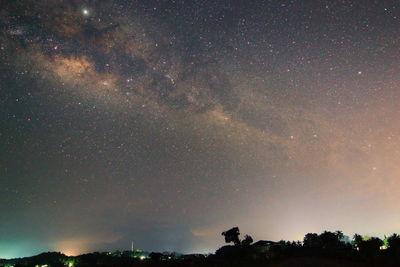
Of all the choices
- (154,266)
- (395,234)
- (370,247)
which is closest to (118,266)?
(154,266)

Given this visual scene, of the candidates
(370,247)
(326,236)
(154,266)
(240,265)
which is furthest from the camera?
(326,236)

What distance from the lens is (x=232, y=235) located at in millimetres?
49219

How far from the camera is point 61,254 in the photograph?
125m

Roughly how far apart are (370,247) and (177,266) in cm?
2137

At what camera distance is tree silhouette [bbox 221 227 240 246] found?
1930 inches

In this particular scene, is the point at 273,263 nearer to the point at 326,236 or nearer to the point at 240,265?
the point at 240,265

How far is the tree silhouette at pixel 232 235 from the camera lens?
49.0 m

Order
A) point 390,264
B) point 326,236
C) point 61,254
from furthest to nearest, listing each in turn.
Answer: point 61,254 → point 326,236 → point 390,264

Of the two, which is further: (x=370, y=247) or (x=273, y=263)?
(x=370, y=247)

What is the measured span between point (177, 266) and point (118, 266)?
6.37 m

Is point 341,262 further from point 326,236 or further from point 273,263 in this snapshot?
point 326,236

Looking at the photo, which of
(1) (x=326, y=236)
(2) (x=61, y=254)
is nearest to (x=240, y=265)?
(1) (x=326, y=236)

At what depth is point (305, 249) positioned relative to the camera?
34.1m

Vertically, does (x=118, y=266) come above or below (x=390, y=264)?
above
